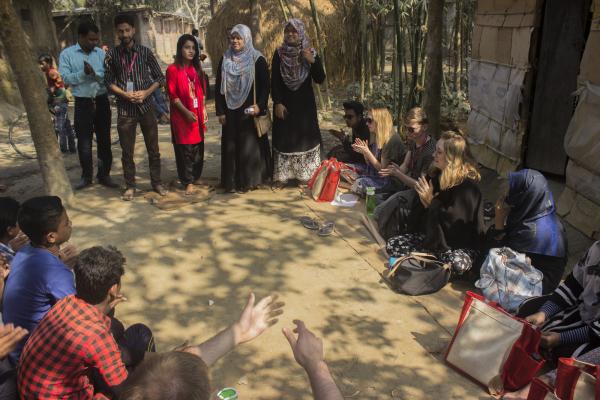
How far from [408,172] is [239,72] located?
210 centimetres

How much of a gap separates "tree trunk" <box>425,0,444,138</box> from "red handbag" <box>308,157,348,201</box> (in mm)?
1206

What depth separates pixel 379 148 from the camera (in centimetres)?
554

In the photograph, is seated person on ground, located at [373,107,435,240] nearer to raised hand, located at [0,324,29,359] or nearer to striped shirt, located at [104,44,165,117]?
striped shirt, located at [104,44,165,117]

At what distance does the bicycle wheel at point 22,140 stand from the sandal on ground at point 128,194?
3155 millimetres

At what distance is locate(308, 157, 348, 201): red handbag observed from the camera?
18.3 feet

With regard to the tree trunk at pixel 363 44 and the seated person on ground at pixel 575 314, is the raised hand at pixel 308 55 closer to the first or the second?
the seated person on ground at pixel 575 314

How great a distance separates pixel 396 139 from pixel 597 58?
1916 millimetres

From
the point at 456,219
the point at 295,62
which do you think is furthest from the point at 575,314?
the point at 295,62

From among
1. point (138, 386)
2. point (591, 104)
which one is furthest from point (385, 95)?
point (138, 386)

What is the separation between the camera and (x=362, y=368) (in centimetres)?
308

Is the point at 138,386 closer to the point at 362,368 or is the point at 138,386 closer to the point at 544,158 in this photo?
the point at 362,368

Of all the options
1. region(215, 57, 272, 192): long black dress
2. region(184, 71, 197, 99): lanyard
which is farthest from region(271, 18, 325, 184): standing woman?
region(184, 71, 197, 99): lanyard

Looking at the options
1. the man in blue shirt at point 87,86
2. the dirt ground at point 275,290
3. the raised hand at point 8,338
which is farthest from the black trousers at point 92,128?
the raised hand at point 8,338

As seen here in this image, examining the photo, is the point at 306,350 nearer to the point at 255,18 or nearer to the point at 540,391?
the point at 540,391
